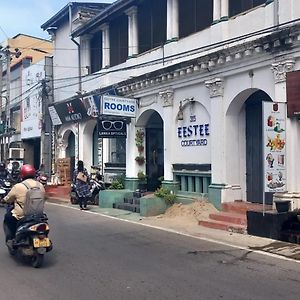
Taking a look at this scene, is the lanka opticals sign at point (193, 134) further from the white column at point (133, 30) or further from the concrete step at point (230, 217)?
the white column at point (133, 30)

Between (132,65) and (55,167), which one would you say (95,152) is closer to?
(55,167)

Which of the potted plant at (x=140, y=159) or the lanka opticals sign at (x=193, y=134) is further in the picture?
the potted plant at (x=140, y=159)

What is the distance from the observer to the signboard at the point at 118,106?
16.2 metres

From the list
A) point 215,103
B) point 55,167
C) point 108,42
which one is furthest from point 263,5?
point 55,167

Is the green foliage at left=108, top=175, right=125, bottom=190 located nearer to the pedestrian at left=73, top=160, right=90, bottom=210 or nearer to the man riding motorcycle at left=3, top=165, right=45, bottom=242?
the pedestrian at left=73, top=160, right=90, bottom=210

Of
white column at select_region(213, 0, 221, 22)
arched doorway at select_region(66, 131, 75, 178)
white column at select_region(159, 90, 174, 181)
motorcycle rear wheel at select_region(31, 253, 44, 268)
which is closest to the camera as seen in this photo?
motorcycle rear wheel at select_region(31, 253, 44, 268)

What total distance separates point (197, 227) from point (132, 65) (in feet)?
25.5

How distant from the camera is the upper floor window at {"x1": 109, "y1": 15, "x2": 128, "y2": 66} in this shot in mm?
18531

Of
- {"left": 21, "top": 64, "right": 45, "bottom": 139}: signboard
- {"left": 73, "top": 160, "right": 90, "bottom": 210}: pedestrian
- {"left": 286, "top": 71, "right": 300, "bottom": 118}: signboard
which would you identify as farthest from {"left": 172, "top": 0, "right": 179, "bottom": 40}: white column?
{"left": 21, "top": 64, "right": 45, "bottom": 139}: signboard

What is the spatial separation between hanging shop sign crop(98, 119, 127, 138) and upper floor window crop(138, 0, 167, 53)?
278 cm

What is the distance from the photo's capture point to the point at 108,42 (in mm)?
19578

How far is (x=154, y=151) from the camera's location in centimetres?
1820

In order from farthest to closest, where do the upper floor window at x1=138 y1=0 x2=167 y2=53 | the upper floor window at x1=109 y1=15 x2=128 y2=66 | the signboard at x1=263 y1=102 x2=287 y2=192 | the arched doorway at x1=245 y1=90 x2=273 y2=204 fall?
1. the upper floor window at x1=109 y1=15 x2=128 y2=66
2. the upper floor window at x1=138 y1=0 x2=167 y2=53
3. the arched doorway at x1=245 y1=90 x2=273 y2=204
4. the signboard at x1=263 y1=102 x2=287 y2=192

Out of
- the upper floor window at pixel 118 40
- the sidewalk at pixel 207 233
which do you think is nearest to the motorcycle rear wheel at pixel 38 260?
the sidewalk at pixel 207 233
